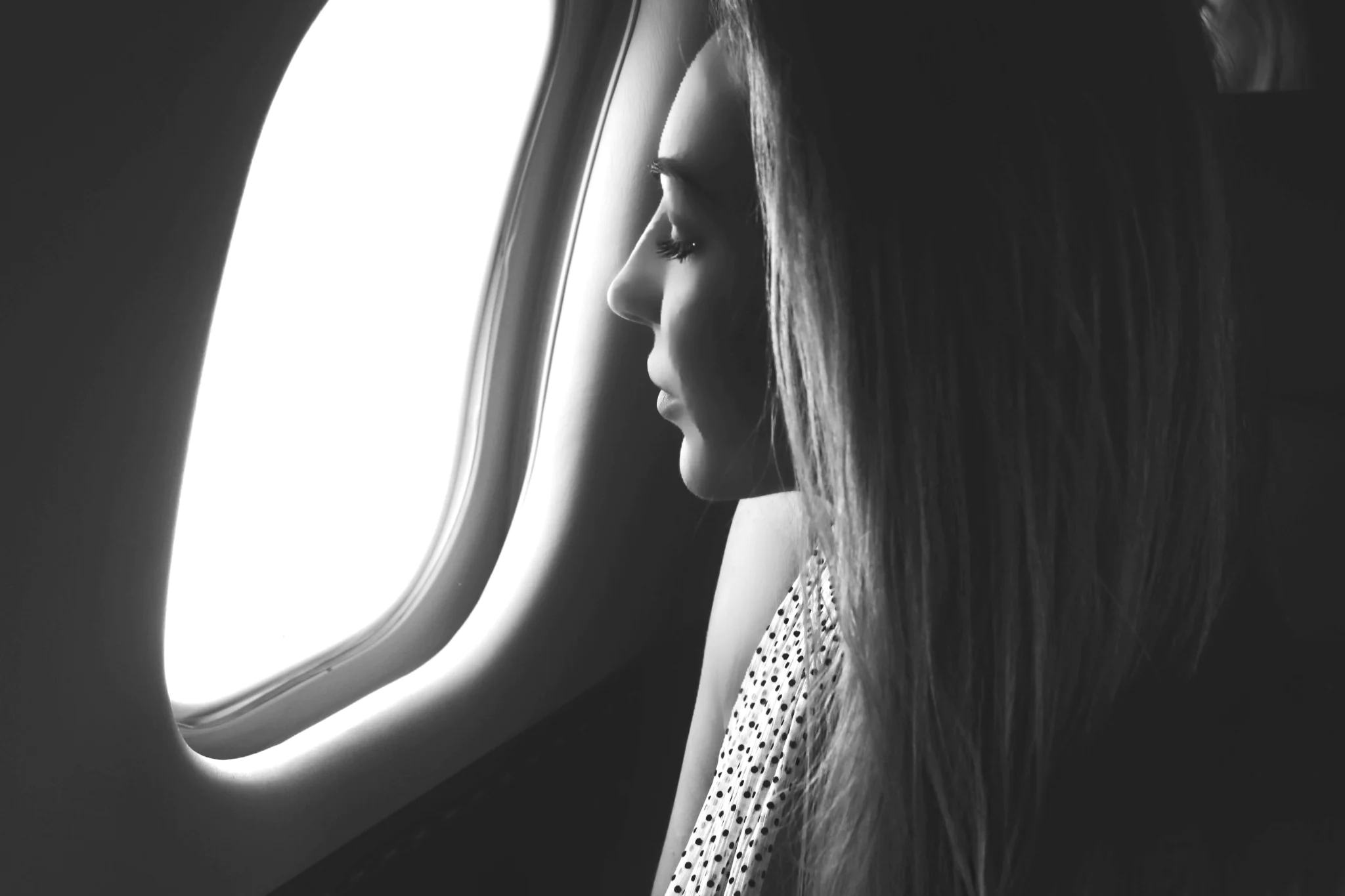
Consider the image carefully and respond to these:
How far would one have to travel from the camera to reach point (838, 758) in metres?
0.81

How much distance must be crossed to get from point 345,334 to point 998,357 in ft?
2.80

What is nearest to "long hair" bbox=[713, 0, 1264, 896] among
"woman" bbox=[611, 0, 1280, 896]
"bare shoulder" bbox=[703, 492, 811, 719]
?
"woman" bbox=[611, 0, 1280, 896]

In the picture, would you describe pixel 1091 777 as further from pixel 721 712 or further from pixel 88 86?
pixel 88 86

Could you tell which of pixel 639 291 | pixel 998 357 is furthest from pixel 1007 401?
pixel 639 291

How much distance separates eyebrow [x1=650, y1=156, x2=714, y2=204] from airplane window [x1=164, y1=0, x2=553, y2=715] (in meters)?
0.34

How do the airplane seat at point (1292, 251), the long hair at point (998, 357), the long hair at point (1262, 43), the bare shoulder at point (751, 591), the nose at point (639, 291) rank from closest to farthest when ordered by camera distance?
the long hair at point (998, 357) → the airplane seat at point (1292, 251) → the nose at point (639, 291) → the long hair at point (1262, 43) → the bare shoulder at point (751, 591)

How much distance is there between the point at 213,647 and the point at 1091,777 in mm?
842

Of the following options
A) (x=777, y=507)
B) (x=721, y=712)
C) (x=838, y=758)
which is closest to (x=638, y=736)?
(x=721, y=712)

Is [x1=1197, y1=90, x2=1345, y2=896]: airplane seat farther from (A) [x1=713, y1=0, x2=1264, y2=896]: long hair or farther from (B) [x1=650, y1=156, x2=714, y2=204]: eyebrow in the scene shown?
(B) [x1=650, y1=156, x2=714, y2=204]: eyebrow

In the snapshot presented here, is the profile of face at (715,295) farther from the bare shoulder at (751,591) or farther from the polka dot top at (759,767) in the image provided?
the bare shoulder at (751,591)

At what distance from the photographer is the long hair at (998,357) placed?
0.65 metres

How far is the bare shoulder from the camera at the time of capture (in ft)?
3.71

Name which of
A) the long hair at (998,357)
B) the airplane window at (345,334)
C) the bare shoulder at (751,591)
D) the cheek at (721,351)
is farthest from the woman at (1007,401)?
the airplane window at (345,334)

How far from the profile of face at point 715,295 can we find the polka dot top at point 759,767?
11 cm
